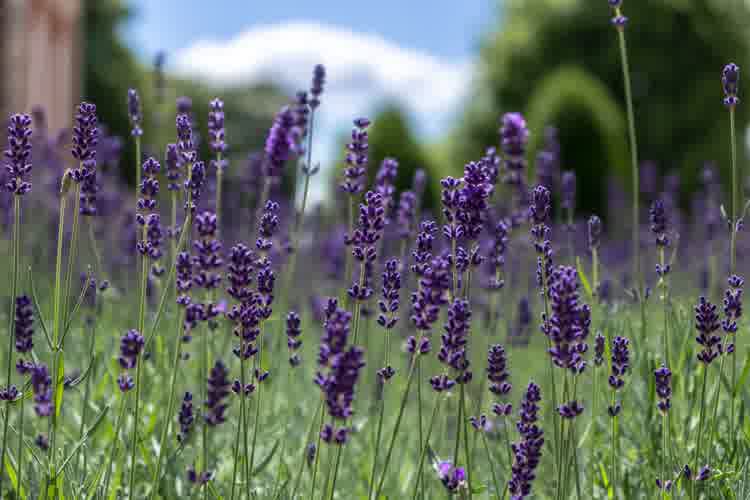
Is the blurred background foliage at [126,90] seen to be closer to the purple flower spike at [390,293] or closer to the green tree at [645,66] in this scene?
the green tree at [645,66]

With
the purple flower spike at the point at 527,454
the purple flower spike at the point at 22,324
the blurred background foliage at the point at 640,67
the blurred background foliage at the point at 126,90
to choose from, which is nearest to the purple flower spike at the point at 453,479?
the purple flower spike at the point at 527,454

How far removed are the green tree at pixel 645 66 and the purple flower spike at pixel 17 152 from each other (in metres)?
22.1

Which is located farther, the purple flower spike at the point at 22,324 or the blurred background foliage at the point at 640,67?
the blurred background foliage at the point at 640,67

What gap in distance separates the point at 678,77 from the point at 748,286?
738 inches

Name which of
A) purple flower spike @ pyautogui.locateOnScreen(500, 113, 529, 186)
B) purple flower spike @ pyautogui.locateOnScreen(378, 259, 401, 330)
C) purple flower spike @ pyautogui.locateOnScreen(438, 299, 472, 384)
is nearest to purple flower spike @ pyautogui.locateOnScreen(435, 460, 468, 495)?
purple flower spike @ pyautogui.locateOnScreen(438, 299, 472, 384)

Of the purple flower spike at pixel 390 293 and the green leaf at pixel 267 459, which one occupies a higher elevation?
the purple flower spike at pixel 390 293

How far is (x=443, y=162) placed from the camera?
23.8 metres

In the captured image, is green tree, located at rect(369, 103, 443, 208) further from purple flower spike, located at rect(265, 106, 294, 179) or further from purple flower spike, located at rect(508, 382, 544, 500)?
purple flower spike, located at rect(508, 382, 544, 500)

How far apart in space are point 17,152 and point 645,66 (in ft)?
82.8

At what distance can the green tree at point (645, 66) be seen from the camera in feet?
78.9

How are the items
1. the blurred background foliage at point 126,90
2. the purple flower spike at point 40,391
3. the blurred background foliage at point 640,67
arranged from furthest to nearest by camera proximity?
1. the blurred background foliage at point 126,90
2. the blurred background foliage at point 640,67
3. the purple flower spike at point 40,391

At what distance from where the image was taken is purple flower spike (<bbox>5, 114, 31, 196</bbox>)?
195 centimetres

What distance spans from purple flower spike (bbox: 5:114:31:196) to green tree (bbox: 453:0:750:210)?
→ 72.4ft

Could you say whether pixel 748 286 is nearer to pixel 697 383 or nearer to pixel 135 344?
pixel 697 383
